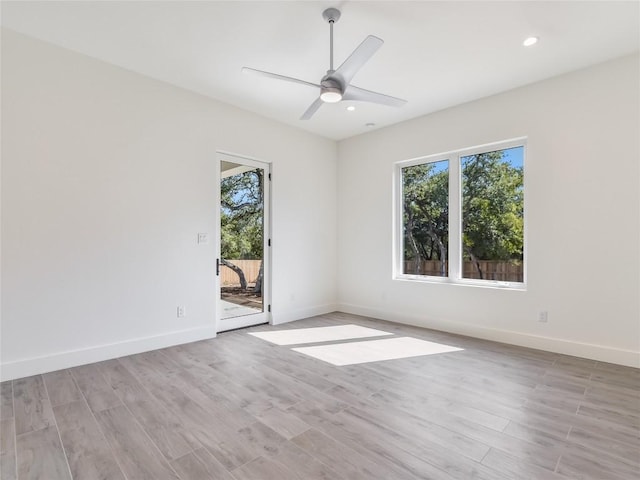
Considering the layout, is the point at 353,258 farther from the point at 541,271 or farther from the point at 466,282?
the point at 541,271

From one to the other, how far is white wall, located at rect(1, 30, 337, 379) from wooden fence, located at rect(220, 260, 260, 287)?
0.21m

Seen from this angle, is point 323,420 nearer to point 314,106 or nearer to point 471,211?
point 314,106

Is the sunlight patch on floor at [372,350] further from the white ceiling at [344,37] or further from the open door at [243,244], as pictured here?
the white ceiling at [344,37]

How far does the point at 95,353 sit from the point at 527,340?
179 inches

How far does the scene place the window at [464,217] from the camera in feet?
12.9

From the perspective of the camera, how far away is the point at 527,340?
143 inches

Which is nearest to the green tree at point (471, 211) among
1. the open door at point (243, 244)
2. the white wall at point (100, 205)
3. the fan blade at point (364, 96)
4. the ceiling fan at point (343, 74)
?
the fan blade at point (364, 96)

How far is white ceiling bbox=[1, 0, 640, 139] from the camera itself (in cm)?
251

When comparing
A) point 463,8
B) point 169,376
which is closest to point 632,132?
point 463,8

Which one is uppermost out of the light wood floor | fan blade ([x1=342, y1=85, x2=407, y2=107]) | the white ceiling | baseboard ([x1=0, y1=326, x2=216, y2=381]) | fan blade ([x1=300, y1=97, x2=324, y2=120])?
the white ceiling

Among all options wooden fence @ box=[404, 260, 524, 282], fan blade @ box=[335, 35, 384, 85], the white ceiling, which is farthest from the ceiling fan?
wooden fence @ box=[404, 260, 524, 282]

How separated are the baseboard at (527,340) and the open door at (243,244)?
1.90 m

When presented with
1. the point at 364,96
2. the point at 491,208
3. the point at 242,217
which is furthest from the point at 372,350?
the point at 364,96

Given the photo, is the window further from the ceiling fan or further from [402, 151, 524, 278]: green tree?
the ceiling fan
